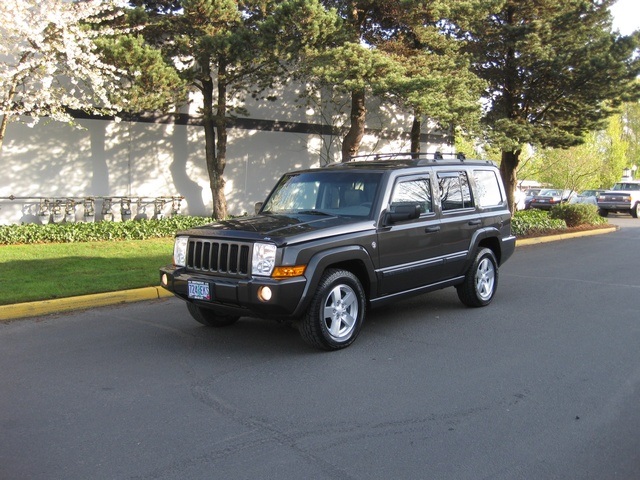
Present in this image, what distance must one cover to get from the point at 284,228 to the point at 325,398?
73.8 inches

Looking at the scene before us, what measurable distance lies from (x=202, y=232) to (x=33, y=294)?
3408mm

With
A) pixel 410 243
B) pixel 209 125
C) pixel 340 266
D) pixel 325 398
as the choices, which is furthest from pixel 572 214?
pixel 325 398

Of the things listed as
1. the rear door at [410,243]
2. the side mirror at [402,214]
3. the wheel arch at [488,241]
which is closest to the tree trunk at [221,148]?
the wheel arch at [488,241]

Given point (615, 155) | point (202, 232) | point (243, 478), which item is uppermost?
point (615, 155)

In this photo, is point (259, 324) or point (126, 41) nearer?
point (259, 324)

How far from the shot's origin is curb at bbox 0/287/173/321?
300 inches

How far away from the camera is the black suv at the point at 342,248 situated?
225 inches

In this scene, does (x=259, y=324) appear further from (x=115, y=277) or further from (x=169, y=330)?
(x=115, y=277)

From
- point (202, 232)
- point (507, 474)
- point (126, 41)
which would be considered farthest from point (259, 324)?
point (126, 41)

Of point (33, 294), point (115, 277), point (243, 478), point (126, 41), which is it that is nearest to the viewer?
point (243, 478)

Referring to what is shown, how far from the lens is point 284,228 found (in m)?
6.00

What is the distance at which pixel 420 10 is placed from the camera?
14719mm

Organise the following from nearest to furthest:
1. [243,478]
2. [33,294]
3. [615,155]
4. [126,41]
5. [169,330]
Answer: [243,478] < [169,330] < [33,294] < [126,41] < [615,155]

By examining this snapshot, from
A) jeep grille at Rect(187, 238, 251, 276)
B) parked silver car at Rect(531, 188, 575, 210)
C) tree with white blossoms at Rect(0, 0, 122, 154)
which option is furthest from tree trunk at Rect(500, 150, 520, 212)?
jeep grille at Rect(187, 238, 251, 276)
